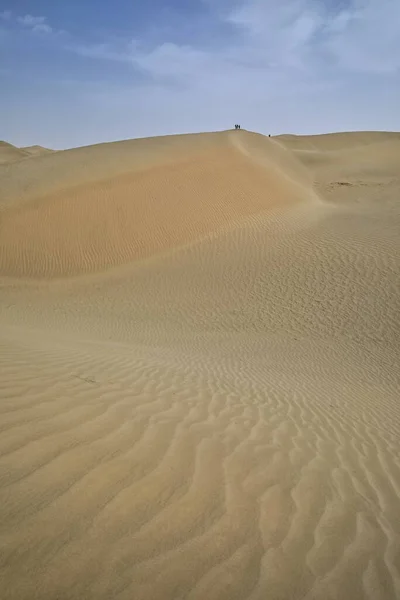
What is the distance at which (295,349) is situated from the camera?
9.67m

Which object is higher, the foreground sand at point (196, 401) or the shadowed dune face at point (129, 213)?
the shadowed dune face at point (129, 213)

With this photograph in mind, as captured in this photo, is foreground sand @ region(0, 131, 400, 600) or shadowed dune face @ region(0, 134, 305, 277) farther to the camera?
shadowed dune face @ region(0, 134, 305, 277)

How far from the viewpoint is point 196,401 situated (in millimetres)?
4742

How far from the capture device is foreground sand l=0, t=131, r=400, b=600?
2.14 metres

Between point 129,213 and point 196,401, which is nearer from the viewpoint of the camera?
point 196,401

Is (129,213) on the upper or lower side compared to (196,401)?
upper

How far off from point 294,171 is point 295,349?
78.8ft

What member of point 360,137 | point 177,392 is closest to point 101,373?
point 177,392

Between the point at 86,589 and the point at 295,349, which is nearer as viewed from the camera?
the point at 86,589

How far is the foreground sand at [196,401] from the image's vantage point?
2.14 metres

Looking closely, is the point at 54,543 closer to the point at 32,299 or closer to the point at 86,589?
the point at 86,589

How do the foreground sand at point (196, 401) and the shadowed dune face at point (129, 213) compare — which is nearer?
the foreground sand at point (196, 401)

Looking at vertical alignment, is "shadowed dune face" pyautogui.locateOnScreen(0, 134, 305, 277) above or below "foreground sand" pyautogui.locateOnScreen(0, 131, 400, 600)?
above

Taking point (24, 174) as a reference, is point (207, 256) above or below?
below
